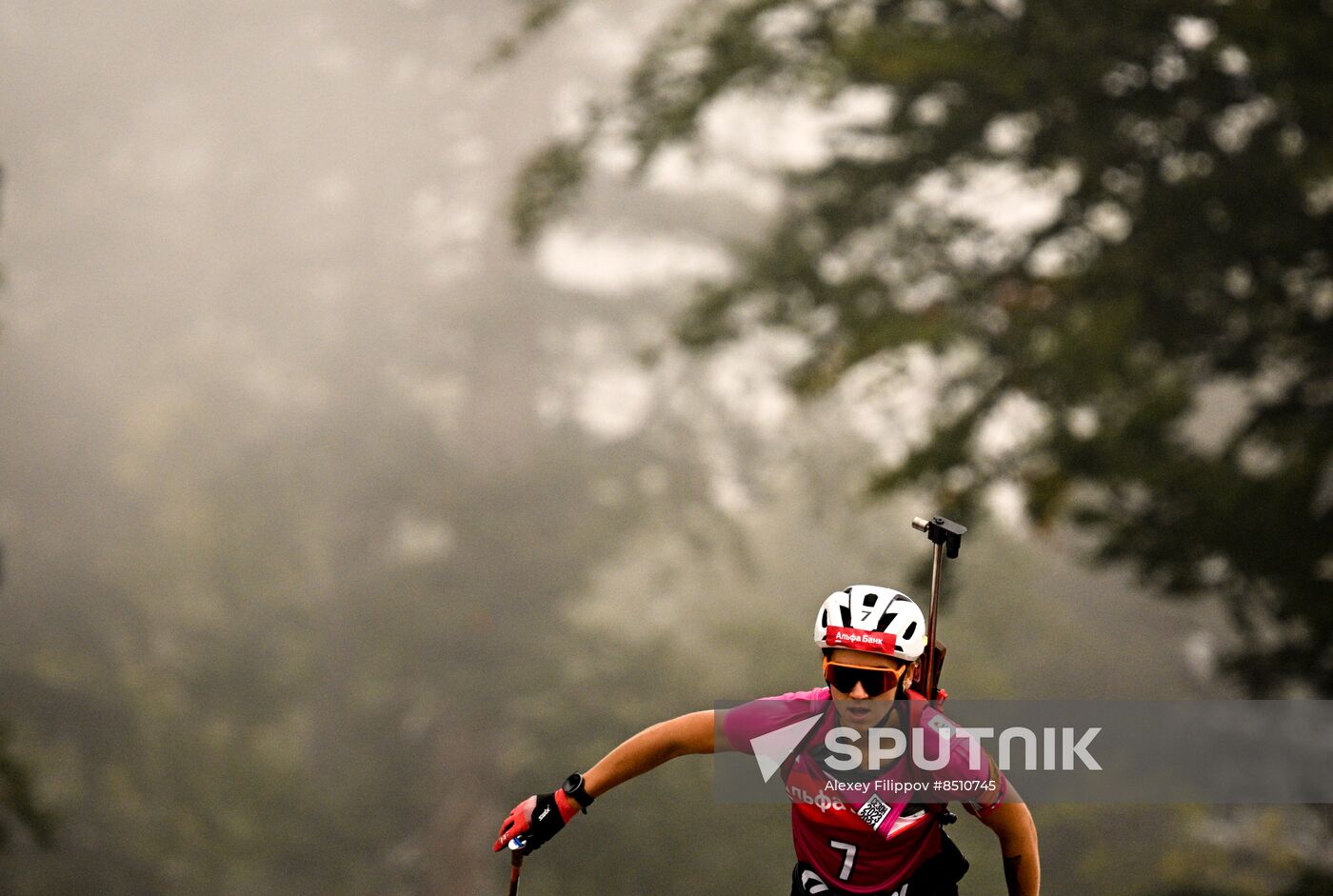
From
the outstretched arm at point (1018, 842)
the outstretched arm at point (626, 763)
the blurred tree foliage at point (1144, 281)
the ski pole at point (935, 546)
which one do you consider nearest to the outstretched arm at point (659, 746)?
the outstretched arm at point (626, 763)

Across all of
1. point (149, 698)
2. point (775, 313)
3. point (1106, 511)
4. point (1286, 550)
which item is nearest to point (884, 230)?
point (775, 313)

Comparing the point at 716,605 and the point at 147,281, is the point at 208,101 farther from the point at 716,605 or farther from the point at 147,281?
the point at 716,605

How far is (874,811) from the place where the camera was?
3895 millimetres

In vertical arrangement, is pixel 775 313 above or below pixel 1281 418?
above

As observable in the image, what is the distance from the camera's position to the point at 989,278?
1158 centimetres

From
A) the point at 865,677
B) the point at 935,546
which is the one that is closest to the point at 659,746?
the point at 865,677

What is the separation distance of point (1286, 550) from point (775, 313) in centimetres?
494

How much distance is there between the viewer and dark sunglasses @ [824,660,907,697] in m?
3.83

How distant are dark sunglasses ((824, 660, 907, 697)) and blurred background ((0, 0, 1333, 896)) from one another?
574 centimetres

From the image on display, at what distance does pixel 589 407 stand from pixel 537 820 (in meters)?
26.5

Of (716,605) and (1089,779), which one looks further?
(716,605)

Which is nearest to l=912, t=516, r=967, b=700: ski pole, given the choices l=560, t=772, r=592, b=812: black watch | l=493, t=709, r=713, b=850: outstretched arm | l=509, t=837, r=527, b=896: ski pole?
l=493, t=709, r=713, b=850: outstretched arm

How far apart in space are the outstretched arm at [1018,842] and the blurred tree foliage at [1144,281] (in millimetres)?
5684

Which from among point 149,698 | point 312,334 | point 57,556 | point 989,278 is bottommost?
point 989,278
